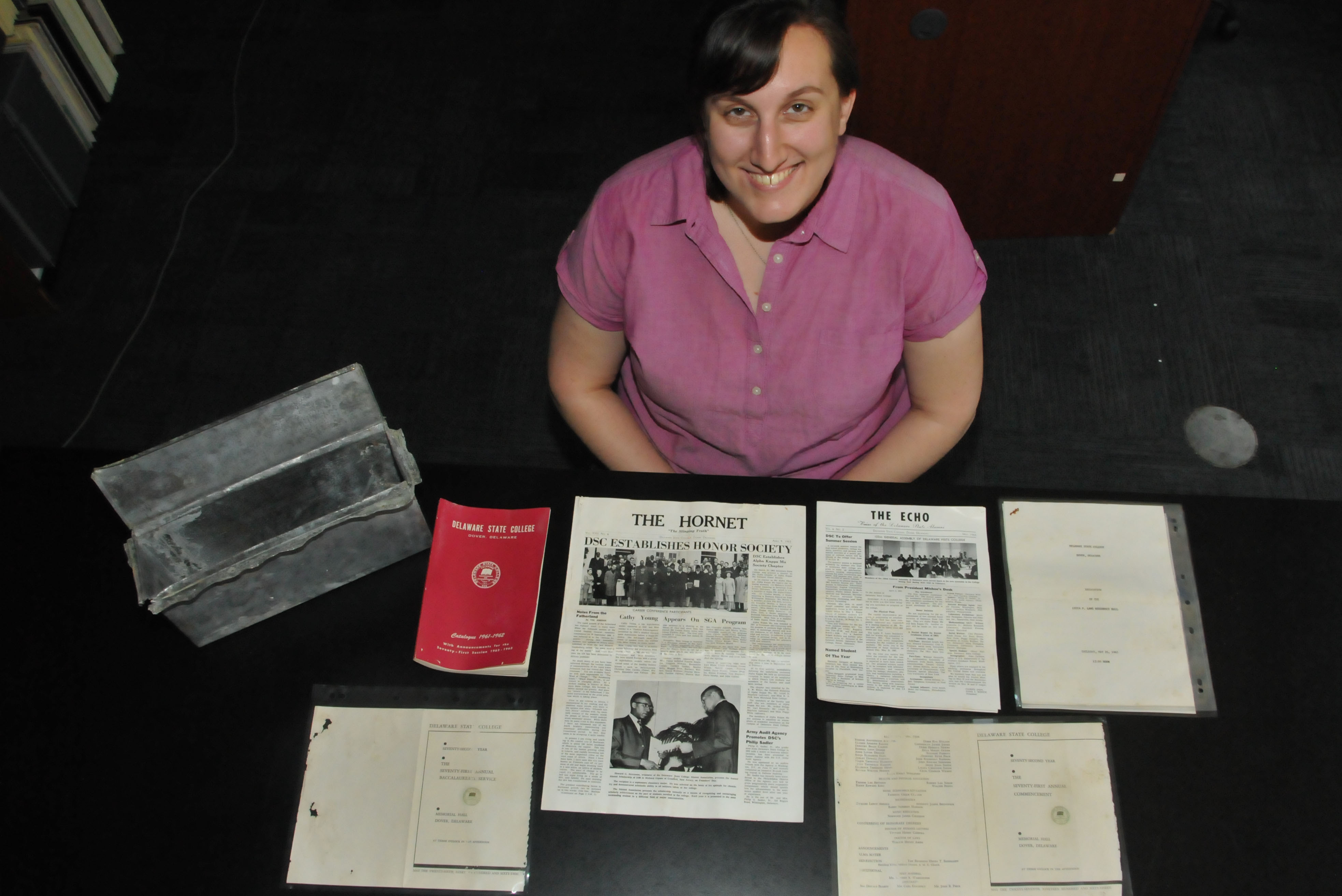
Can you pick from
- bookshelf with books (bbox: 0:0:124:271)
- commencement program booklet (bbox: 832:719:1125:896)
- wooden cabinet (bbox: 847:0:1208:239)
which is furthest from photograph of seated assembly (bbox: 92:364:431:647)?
bookshelf with books (bbox: 0:0:124:271)

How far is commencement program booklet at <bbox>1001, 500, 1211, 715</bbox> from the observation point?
1.02m

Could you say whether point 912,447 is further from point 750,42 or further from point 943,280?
point 750,42

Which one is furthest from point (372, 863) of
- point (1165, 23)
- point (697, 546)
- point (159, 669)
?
point (1165, 23)

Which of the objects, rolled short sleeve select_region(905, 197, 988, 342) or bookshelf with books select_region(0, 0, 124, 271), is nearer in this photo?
rolled short sleeve select_region(905, 197, 988, 342)

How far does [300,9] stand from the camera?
2.77 m

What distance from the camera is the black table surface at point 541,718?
3.14ft

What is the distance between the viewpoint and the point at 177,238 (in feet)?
7.75

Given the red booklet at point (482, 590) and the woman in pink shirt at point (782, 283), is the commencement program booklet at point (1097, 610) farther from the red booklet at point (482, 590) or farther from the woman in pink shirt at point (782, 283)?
the red booklet at point (482, 590)

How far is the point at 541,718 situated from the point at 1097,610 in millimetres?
615

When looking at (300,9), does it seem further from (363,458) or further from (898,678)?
(898,678)

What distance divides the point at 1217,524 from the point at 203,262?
7.19ft

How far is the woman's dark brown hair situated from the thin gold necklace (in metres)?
0.17

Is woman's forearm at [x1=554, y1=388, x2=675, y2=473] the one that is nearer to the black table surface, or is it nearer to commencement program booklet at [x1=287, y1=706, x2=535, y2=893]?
the black table surface

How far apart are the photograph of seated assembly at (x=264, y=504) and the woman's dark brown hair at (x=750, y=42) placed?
0.46 metres
